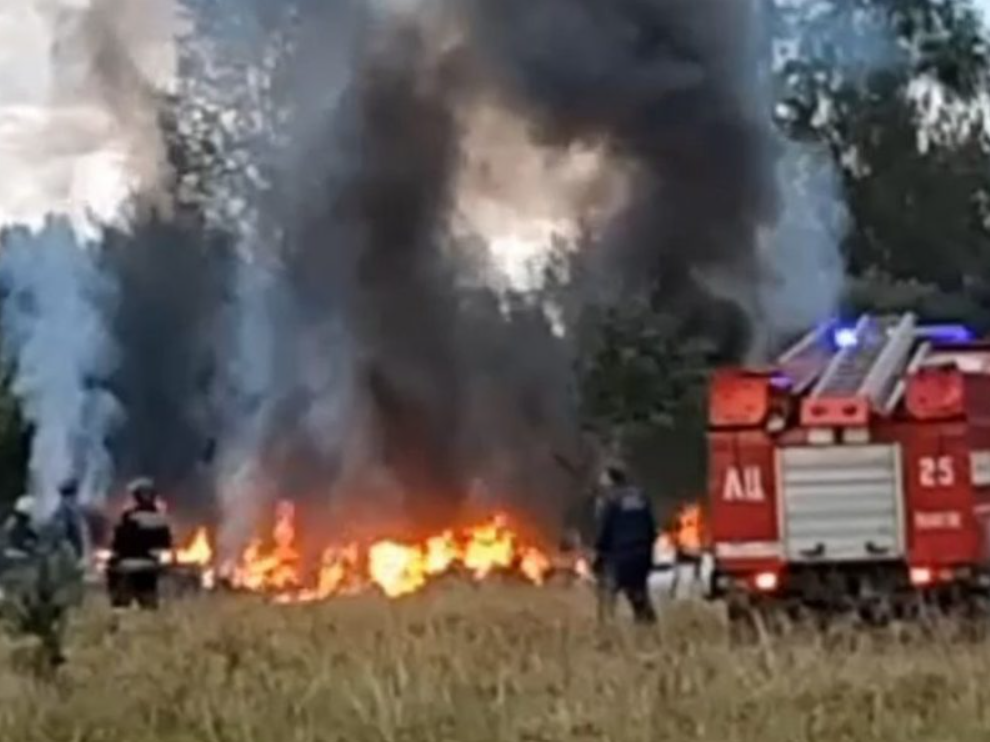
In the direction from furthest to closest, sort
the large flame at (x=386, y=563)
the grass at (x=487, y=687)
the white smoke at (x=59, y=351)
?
the white smoke at (x=59, y=351) < the large flame at (x=386, y=563) < the grass at (x=487, y=687)

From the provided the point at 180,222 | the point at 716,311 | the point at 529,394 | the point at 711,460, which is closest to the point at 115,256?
the point at 180,222

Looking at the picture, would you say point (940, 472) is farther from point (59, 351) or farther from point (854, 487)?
point (59, 351)

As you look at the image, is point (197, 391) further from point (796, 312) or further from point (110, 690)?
point (110, 690)

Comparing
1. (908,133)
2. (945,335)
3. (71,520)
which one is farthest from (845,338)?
(908,133)

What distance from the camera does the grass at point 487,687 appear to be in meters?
11.0

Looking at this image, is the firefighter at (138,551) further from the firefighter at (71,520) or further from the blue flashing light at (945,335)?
the blue flashing light at (945,335)

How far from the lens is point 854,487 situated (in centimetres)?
1966

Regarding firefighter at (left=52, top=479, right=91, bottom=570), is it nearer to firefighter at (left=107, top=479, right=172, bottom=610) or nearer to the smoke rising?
firefighter at (left=107, top=479, right=172, bottom=610)

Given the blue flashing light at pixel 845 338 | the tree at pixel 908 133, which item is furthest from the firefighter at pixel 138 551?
the tree at pixel 908 133

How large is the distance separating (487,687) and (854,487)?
25.4 feet

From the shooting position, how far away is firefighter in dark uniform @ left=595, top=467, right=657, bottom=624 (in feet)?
66.7

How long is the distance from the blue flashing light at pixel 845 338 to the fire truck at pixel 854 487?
0.77m

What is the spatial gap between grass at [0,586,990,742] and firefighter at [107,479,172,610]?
512 centimetres

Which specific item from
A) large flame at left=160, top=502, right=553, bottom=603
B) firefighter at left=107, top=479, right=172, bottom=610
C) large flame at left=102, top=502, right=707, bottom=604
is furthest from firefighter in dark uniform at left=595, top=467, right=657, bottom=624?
large flame at left=160, top=502, right=553, bottom=603
